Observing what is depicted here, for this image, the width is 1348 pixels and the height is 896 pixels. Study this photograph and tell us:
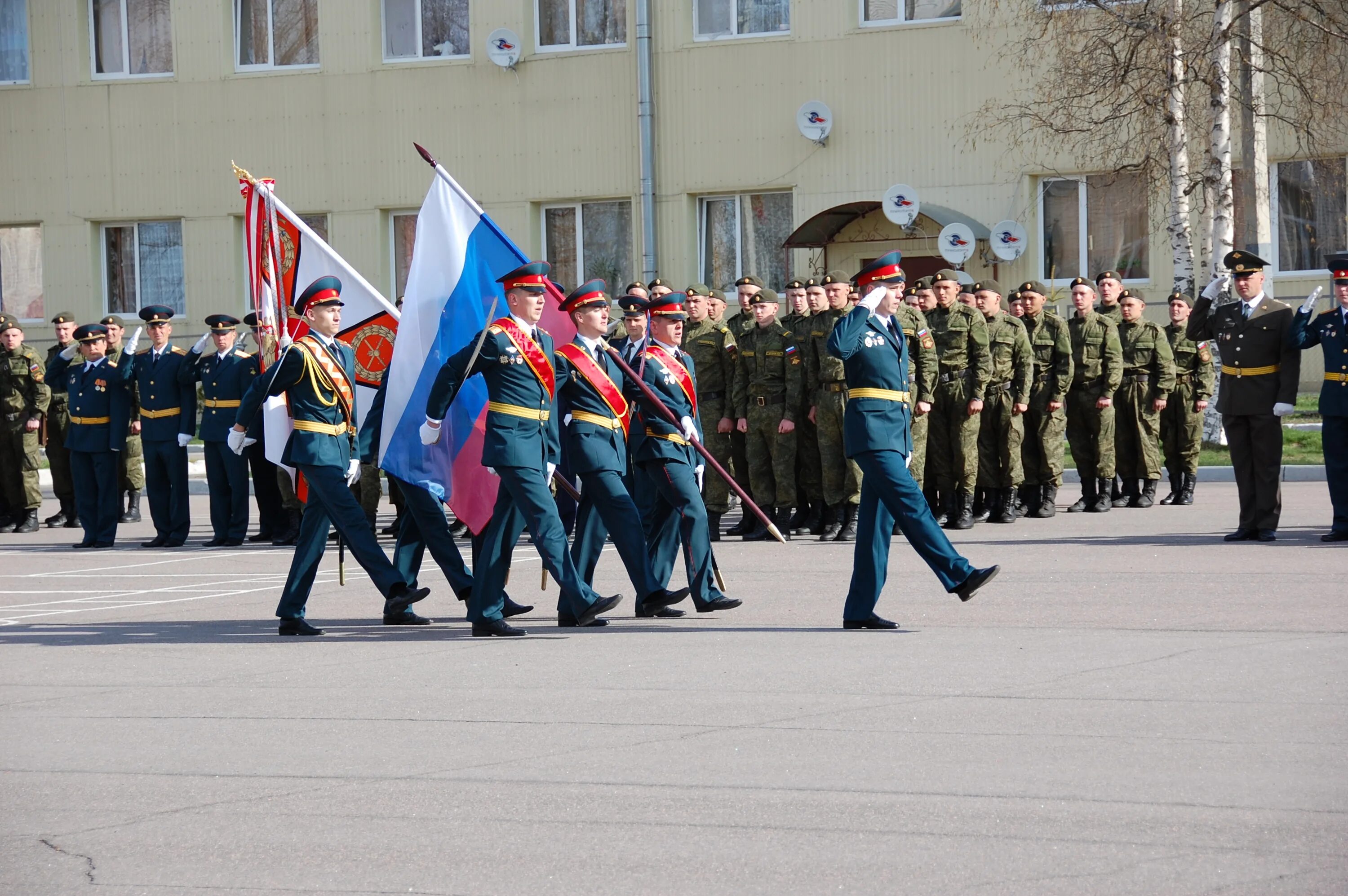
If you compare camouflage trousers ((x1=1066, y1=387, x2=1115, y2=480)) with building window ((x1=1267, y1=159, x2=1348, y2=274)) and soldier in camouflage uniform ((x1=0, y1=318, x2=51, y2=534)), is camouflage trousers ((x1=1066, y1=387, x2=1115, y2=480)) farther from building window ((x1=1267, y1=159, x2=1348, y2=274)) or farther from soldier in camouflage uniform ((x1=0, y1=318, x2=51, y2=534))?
building window ((x1=1267, y1=159, x2=1348, y2=274))

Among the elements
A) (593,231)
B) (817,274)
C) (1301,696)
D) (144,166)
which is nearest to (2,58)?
(144,166)

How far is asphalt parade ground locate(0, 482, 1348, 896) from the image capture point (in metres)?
4.94

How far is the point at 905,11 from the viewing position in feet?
82.8

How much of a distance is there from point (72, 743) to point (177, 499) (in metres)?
9.26

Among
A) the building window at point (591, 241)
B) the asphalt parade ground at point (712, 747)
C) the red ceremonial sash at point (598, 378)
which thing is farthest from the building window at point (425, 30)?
the red ceremonial sash at point (598, 378)

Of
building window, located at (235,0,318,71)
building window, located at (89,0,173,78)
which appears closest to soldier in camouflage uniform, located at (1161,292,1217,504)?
building window, located at (235,0,318,71)

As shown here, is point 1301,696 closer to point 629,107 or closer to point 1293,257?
point 1293,257

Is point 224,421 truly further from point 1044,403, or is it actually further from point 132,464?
point 1044,403

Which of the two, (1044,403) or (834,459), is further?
(1044,403)

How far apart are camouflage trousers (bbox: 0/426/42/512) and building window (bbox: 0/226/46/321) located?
1304 cm

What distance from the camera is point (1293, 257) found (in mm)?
24641

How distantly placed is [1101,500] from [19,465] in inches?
398

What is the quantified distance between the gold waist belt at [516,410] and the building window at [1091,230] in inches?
644

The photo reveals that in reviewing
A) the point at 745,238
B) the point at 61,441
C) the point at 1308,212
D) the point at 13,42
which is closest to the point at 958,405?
the point at 61,441
